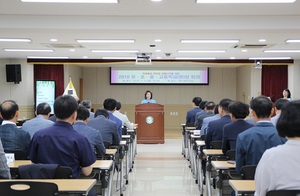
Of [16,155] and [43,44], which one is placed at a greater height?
[43,44]

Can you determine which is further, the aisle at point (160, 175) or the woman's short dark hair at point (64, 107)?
the aisle at point (160, 175)

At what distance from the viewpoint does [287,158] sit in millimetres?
2246

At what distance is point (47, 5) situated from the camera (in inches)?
265

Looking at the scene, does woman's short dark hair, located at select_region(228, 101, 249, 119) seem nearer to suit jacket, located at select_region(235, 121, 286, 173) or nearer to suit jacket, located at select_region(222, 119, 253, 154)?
suit jacket, located at select_region(222, 119, 253, 154)

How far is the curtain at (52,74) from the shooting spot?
1580 cm

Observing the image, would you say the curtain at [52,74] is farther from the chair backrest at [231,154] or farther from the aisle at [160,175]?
the chair backrest at [231,154]

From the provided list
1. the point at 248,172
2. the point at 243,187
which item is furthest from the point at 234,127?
the point at 243,187

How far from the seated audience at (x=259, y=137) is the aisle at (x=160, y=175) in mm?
2621

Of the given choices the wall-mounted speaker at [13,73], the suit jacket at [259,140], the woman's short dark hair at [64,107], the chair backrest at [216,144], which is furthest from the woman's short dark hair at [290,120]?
the wall-mounted speaker at [13,73]

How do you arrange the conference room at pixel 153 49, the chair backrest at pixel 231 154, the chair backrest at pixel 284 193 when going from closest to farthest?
the chair backrest at pixel 284 193 → the chair backrest at pixel 231 154 → the conference room at pixel 153 49

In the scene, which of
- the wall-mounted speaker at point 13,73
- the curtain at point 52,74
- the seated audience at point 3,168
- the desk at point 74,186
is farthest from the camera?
the curtain at point 52,74

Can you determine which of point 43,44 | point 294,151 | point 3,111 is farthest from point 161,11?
point 294,151

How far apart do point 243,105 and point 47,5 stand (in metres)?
3.58

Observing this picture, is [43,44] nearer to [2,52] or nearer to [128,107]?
[2,52]
